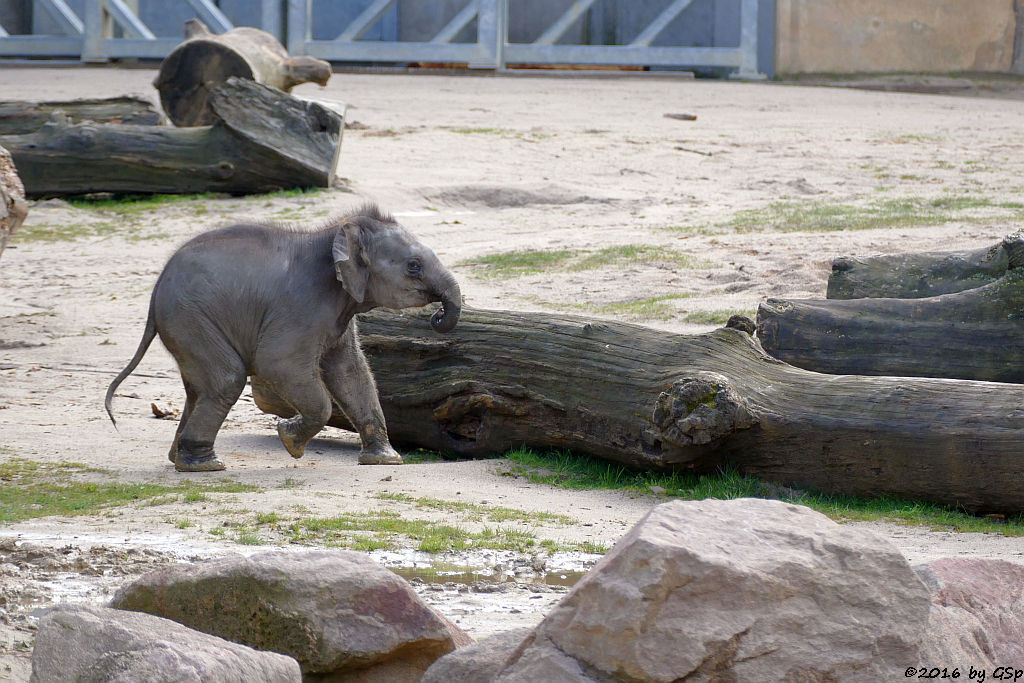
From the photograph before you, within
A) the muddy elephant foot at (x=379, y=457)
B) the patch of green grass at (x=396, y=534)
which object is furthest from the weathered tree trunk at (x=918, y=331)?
the patch of green grass at (x=396, y=534)

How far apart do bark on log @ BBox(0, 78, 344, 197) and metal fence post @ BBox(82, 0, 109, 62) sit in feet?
24.2

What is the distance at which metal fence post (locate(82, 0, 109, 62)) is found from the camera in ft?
59.8

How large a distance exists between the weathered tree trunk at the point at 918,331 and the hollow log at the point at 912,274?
0.11 feet

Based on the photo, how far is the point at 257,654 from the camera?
115 inches

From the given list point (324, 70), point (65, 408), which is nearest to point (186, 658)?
point (65, 408)

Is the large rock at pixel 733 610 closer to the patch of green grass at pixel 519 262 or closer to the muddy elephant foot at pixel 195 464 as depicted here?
the muddy elephant foot at pixel 195 464

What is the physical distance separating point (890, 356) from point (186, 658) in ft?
12.8

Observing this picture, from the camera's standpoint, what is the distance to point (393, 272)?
5.83 m

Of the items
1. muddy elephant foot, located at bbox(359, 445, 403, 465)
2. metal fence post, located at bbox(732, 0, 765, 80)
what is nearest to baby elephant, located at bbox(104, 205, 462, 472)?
muddy elephant foot, located at bbox(359, 445, 403, 465)

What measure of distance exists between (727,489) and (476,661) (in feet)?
7.67

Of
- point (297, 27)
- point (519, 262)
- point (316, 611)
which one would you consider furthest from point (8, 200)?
point (297, 27)

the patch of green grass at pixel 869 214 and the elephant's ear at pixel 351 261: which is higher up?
the elephant's ear at pixel 351 261

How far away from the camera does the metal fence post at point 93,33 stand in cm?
1823

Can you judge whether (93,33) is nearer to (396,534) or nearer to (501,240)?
(501,240)
